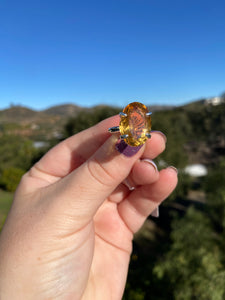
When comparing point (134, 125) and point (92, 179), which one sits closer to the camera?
point (134, 125)

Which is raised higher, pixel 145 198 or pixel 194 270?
pixel 145 198

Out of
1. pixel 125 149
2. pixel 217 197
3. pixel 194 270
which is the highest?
pixel 125 149

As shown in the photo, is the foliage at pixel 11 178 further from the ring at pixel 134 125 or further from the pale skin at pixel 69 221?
the ring at pixel 134 125

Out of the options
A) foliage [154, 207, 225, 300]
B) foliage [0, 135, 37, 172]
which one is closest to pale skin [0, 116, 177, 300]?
foliage [154, 207, 225, 300]

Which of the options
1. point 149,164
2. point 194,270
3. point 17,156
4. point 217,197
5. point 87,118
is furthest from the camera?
point 17,156

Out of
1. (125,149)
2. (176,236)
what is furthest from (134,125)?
(176,236)

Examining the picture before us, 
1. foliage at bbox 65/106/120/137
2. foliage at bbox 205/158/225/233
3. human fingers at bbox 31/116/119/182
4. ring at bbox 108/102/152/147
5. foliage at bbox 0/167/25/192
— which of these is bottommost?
foliage at bbox 0/167/25/192

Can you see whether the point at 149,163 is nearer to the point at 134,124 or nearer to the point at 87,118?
the point at 134,124

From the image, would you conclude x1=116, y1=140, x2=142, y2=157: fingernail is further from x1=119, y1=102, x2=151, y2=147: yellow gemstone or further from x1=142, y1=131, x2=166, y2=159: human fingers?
x1=142, y1=131, x2=166, y2=159: human fingers
